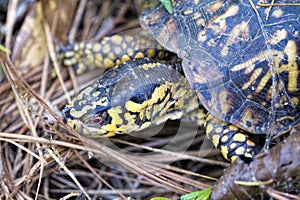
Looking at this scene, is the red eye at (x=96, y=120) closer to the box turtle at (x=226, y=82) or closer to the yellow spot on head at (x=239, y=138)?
the box turtle at (x=226, y=82)

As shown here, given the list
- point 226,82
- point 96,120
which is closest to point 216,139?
point 226,82

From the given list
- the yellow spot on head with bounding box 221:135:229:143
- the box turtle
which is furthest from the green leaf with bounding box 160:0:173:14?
the yellow spot on head with bounding box 221:135:229:143

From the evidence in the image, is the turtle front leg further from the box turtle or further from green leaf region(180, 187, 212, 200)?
green leaf region(180, 187, 212, 200)

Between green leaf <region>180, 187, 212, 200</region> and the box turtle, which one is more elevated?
the box turtle

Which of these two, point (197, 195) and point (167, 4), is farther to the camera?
point (167, 4)

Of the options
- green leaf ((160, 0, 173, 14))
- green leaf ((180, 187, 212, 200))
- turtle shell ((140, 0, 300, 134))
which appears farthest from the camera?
green leaf ((160, 0, 173, 14))

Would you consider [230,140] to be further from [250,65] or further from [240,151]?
[250,65]

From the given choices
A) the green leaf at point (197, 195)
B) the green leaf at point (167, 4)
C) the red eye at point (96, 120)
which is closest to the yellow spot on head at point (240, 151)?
the green leaf at point (197, 195)
